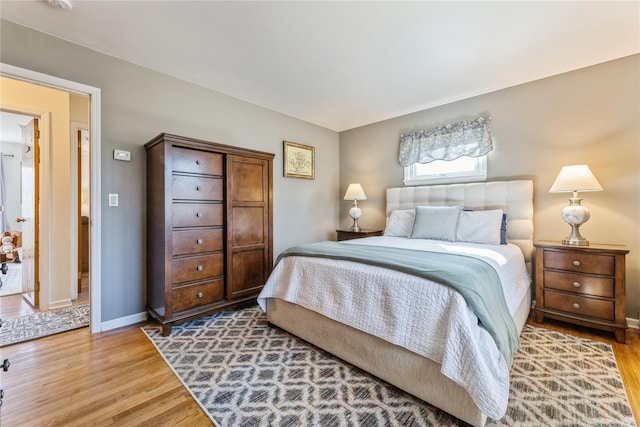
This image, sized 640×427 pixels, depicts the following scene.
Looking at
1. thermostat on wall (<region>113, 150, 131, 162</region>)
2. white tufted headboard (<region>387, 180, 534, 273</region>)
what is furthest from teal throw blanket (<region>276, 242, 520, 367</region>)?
thermostat on wall (<region>113, 150, 131, 162</region>)

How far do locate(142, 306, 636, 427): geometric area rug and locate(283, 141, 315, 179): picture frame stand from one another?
7.67 feet

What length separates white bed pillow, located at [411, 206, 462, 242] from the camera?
283 centimetres

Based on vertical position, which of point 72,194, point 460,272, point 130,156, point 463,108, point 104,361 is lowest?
point 104,361

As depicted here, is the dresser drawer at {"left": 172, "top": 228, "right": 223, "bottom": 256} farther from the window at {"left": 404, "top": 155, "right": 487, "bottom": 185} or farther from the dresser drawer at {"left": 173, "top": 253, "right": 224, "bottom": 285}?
the window at {"left": 404, "top": 155, "right": 487, "bottom": 185}

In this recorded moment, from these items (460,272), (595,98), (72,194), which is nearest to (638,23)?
(595,98)

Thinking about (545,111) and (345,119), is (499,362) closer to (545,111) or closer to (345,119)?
(545,111)

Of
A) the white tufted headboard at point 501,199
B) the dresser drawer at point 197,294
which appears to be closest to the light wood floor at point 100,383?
the dresser drawer at point 197,294

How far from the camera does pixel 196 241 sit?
243cm

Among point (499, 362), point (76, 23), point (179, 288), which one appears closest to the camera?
point (499, 362)

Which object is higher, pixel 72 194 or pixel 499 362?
pixel 72 194

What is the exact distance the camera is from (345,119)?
4.14 metres

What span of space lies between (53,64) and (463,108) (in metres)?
4.06

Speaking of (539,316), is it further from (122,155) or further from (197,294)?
(122,155)

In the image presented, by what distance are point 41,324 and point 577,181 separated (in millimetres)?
4920
